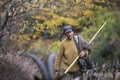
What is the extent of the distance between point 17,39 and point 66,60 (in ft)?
19.3

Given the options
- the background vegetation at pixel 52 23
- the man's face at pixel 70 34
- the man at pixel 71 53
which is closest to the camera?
the man's face at pixel 70 34

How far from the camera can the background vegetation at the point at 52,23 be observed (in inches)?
567

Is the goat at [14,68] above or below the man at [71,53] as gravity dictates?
below

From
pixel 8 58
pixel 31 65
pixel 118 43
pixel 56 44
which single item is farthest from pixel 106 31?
pixel 8 58

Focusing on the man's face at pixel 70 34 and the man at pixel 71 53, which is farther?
the man at pixel 71 53

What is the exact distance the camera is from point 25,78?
11.0 metres

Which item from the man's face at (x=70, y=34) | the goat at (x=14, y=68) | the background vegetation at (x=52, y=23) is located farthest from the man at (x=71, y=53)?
the background vegetation at (x=52, y=23)

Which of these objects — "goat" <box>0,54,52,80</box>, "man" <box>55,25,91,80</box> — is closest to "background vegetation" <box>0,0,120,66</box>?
"goat" <box>0,54,52,80</box>

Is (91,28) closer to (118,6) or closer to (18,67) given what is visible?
(118,6)

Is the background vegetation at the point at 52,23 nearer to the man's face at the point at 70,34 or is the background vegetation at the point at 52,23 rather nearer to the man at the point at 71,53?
the man at the point at 71,53

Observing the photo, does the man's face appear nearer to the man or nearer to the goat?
the man

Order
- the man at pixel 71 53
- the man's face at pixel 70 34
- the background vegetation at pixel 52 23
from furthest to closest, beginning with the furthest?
the background vegetation at pixel 52 23 < the man at pixel 71 53 < the man's face at pixel 70 34

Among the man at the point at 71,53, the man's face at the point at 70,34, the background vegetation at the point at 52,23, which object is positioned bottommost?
the background vegetation at the point at 52,23

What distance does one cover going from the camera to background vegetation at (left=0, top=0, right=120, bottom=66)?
567 inches
